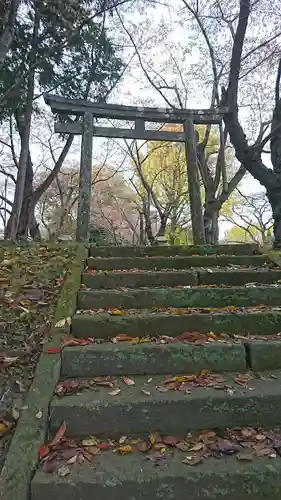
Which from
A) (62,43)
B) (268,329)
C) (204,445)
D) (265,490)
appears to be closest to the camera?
(265,490)

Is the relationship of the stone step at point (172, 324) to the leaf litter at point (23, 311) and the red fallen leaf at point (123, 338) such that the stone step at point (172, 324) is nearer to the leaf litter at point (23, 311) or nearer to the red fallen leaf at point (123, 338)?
the red fallen leaf at point (123, 338)

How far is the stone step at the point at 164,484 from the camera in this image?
168 cm

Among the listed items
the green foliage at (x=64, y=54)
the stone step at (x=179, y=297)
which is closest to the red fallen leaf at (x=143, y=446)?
the stone step at (x=179, y=297)

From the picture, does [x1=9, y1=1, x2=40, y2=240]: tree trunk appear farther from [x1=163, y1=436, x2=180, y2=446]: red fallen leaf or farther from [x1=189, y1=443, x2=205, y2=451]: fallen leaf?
[x1=189, y1=443, x2=205, y2=451]: fallen leaf

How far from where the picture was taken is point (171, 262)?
4000 millimetres

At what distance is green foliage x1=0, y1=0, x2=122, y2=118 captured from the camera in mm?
7590

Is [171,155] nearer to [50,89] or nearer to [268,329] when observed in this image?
[50,89]

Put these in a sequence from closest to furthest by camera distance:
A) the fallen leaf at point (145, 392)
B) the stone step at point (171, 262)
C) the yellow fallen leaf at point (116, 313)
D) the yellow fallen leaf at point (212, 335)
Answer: the fallen leaf at point (145, 392)
the yellow fallen leaf at point (212, 335)
the yellow fallen leaf at point (116, 313)
the stone step at point (171, 262)

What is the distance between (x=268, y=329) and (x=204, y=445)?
118 cm

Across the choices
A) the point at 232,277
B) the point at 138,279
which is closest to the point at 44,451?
the point at 138,279

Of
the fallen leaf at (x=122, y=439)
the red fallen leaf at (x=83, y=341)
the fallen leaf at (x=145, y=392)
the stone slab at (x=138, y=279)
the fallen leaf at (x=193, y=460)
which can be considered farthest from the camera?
the stone slab at (x=138, y=279)

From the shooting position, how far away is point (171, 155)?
15422 mm

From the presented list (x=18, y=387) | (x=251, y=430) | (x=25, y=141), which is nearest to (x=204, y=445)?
(x=251, y=430)

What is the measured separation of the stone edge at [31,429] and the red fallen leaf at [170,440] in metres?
0.64
